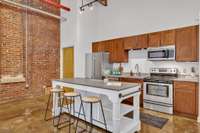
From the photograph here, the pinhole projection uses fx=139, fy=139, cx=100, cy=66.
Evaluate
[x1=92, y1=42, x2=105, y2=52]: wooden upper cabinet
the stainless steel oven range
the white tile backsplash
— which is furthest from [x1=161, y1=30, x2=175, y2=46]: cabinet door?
[x1=92, y1=42, x2=105, y2=52]: wooden upper cabinet

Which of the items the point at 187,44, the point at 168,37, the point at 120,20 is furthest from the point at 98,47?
the point at 187,44

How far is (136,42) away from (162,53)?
912mm

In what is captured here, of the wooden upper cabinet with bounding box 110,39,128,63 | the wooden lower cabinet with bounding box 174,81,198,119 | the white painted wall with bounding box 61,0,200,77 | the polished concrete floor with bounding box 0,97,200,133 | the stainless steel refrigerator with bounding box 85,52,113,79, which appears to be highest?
the white painted wall with bounding box 61,0,200,77

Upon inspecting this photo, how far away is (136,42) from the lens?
4473 mm

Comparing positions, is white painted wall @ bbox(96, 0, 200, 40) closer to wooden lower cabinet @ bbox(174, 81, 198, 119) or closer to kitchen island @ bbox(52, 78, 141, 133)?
wooden lower cabinet @ bbox(174, 81, 198, 119)

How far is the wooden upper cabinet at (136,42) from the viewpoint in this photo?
14.1 ft

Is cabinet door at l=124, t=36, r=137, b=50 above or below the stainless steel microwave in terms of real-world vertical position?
above

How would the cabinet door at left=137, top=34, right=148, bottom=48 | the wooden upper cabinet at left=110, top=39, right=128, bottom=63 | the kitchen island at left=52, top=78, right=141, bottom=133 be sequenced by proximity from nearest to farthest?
1. the kitchen island at left=52, top=78, right=141, bottom=133
2. the cabinet door at left=137, top=34, right=148, bottom=48
3. the wooden upper cabinet at left=110, top=39, right=128, bottom=63

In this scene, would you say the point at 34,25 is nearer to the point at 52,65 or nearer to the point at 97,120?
the point at 52,65

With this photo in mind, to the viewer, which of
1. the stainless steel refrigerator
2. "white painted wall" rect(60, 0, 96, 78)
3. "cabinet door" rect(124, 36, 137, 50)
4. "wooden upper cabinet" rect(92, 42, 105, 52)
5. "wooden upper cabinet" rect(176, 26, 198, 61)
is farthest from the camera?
"wooden upper cabinet" rect(92, 42, 105, 52)

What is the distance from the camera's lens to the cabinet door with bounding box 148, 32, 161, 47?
402 cm

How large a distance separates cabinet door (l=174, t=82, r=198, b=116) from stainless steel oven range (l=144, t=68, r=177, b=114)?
0.13 meters

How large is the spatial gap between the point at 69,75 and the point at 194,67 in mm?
4444

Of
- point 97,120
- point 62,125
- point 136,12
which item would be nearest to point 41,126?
point 62,125
